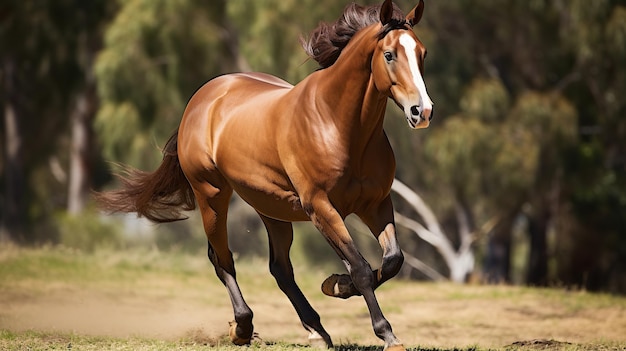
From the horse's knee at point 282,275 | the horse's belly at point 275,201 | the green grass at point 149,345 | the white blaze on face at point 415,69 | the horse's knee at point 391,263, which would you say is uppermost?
the white blaze on face at point 415,69

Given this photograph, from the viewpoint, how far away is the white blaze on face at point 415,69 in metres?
6.01

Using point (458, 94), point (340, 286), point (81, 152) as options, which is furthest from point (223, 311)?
point (81, 152)

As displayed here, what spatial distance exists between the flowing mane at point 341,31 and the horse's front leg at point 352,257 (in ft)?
3.63

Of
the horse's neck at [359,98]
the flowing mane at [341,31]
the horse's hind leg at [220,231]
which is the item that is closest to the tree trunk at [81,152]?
the horse's hind leg at [220,231]

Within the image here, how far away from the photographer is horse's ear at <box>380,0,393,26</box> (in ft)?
21.1

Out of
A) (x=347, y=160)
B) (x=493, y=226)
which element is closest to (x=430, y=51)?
(x=493, y=226)

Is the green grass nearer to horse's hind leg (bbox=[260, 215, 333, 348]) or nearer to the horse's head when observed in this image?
horse's hind leg (bbox=[260, 215, 333, 348])

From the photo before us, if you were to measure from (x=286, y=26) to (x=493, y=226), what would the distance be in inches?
266

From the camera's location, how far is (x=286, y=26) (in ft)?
77.6

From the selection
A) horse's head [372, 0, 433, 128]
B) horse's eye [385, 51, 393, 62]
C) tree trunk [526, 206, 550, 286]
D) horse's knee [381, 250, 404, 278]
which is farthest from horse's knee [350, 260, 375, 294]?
tree trunk [526, 206, 550, 286]

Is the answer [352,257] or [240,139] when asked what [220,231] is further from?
[352,257]

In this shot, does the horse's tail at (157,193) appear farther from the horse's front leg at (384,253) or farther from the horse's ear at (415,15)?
the horse's ear at (415,15)

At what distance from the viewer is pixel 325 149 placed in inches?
265

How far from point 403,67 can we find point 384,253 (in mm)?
1231
